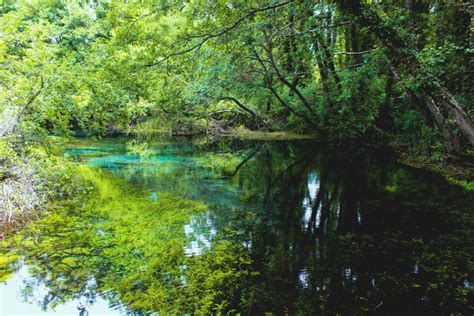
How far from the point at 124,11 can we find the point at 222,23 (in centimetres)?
184

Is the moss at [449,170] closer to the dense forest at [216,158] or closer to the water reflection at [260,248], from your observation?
the dense forest at [216,158]

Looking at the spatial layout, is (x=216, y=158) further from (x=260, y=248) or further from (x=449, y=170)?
(x=260, y=248)

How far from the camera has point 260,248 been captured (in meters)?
4.74

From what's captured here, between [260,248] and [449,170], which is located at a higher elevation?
[449,170]

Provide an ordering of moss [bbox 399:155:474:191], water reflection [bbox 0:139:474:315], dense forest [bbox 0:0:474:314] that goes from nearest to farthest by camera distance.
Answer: water reflection [bbox 0:139:474:315], dense forest [bbox 0:0:474:314], moss [bbox 399:155:474:191]

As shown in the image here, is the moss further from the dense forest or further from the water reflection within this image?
the water reflection

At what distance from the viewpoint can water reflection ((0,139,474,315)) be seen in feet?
11.6

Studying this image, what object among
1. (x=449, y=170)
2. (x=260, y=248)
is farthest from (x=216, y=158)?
(x=260, y=248)

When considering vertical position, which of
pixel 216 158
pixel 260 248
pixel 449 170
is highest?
pixel 216 158

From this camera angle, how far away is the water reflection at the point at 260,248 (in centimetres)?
352

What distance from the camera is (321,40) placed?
12.7 meters

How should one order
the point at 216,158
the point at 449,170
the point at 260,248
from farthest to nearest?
the point at 216,158, the point at 449,170, the point at 260,248

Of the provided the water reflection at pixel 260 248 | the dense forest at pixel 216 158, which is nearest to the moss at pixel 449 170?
the dense forest at pixel 216 158

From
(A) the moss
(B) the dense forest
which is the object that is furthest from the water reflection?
(A) the moss
